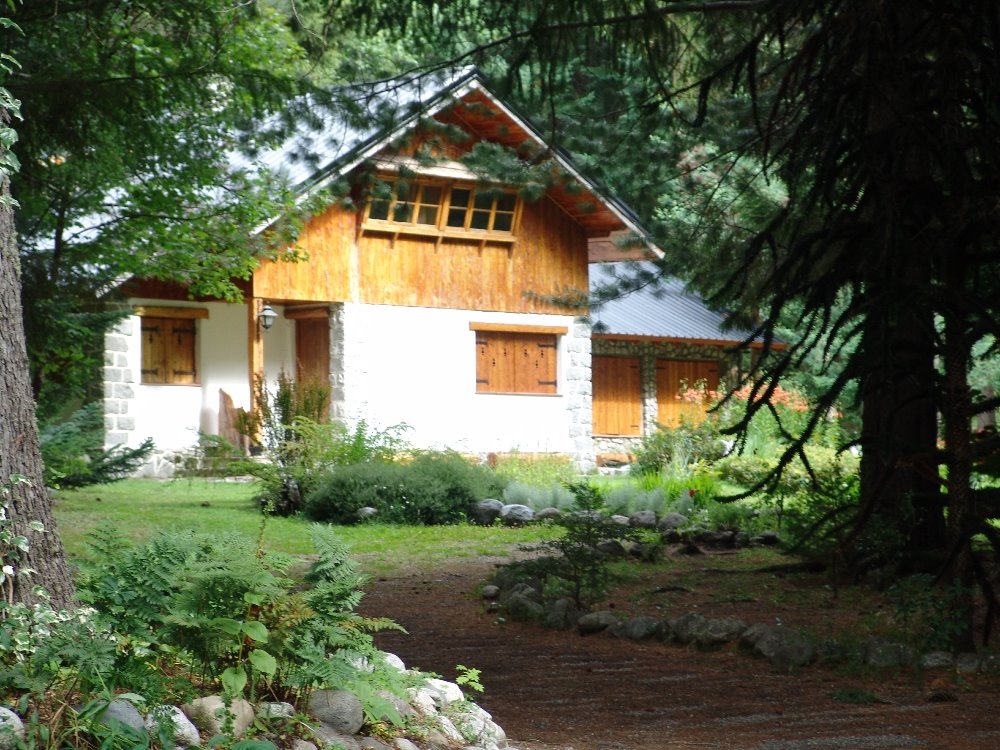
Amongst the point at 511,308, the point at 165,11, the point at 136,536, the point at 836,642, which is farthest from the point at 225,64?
the point at 511,308

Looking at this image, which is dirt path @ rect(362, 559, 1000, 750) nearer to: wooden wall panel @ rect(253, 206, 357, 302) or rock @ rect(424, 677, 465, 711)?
rock @ rect(424, 677, 465, 711)

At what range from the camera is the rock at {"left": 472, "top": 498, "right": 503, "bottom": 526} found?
14.4m

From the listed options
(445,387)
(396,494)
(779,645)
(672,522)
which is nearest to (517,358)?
(445,387)

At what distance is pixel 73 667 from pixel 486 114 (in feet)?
53.9

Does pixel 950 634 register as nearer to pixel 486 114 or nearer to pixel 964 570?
pixel 964 570

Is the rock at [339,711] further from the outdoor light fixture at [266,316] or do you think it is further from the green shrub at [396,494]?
the outdoor light fixture at [266,316]

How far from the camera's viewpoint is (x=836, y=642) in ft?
22.2

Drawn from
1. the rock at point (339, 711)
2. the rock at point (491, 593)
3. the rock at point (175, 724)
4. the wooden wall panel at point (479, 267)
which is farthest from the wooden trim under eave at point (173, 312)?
the rock at point (175, 724)

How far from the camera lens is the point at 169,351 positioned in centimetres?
2034

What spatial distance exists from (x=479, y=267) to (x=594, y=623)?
14697mm

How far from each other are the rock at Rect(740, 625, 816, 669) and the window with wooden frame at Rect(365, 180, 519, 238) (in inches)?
546

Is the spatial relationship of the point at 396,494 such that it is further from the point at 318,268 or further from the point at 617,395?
the point at 617,395

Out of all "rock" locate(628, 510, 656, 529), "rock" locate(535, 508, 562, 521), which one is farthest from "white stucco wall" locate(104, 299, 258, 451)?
"rock" locate(628, 510, 656, 529)

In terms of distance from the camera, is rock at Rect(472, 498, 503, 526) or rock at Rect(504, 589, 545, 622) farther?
rock at Rect(472, 498, 503, 526)
